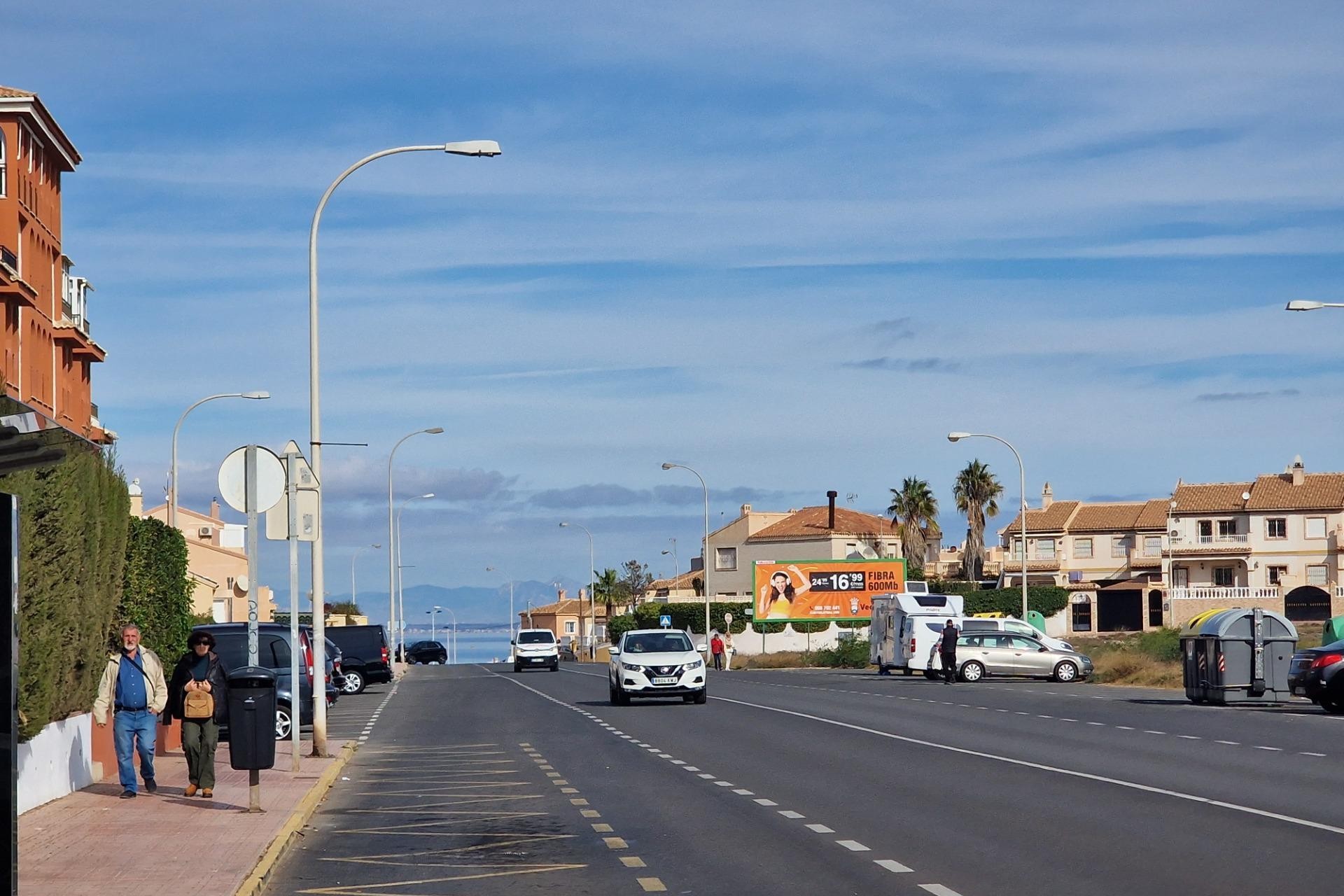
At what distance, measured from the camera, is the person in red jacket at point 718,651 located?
236 feet

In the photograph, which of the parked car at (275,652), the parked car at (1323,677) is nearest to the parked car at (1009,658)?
the parked car at (1323,677)

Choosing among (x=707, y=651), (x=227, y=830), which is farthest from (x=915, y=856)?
(x=707, y=651)

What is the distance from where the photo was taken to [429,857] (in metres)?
12.9

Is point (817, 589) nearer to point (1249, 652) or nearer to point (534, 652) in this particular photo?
point (534, 652)

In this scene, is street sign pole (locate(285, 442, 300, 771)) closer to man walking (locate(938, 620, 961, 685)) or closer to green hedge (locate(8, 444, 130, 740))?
green hedge (locate(8, 444, 130, 740))

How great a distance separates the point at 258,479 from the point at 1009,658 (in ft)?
114

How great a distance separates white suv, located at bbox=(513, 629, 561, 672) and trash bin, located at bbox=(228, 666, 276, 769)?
5420 centimetres

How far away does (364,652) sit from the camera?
53031mm

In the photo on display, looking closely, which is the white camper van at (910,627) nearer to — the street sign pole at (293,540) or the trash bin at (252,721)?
the street sign pole at (293,540)

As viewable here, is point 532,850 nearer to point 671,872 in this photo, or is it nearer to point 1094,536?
point 671,872

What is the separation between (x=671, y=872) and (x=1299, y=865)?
420cm

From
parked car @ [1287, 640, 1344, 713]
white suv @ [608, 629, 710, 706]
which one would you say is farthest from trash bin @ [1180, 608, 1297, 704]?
white suv @ [608, 629, 710, 706]

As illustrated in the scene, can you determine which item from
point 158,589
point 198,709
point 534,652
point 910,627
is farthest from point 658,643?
point 534,652

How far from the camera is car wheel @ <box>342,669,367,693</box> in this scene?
163 feet
